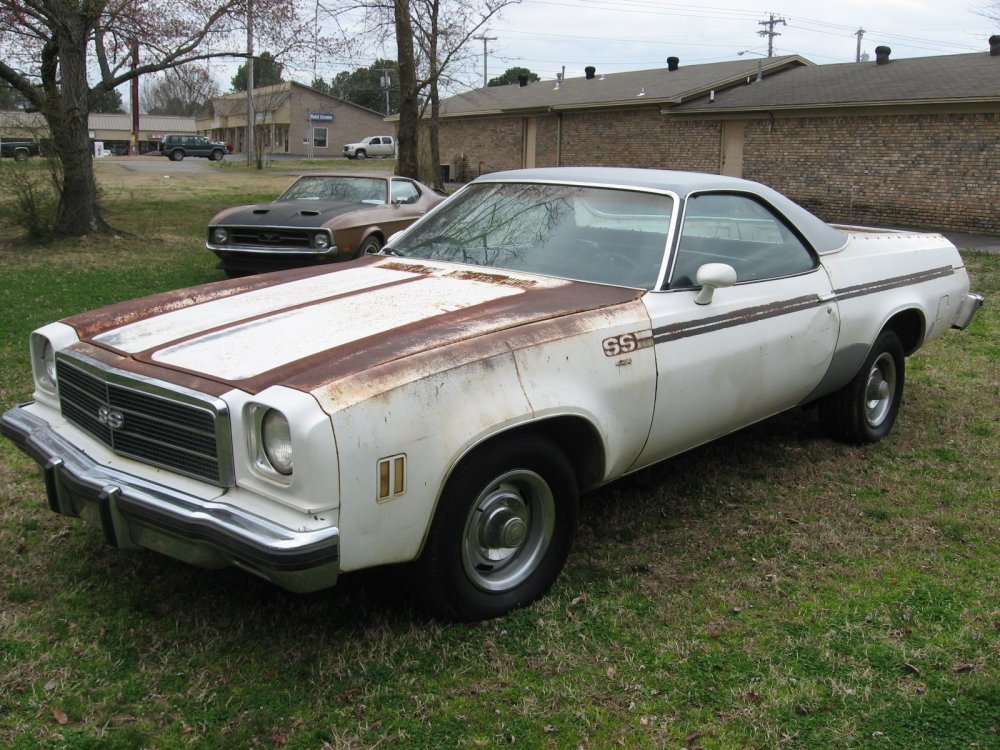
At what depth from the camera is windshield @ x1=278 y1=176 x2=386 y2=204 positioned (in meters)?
11.3

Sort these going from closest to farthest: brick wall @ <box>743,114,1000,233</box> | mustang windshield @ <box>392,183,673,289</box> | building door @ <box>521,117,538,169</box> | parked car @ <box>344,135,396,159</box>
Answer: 1. mustang windshield @ <box>392,183,673,289</box>
2. brick wall @ <box>743,114,1000,233</box>
3. building door @ <box>521,117,538,169</box>
4. parked car @ <box>344,135,396,159</box>

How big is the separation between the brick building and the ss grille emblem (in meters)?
19.7

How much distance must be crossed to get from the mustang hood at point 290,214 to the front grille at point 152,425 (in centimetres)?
693

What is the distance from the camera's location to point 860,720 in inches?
112

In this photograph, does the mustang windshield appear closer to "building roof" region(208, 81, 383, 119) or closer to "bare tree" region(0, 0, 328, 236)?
"bare tree" region(0, 0, 328, 236)

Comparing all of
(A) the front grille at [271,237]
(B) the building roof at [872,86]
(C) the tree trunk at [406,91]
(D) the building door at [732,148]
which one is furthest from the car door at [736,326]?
(D) the building door at [732,148]

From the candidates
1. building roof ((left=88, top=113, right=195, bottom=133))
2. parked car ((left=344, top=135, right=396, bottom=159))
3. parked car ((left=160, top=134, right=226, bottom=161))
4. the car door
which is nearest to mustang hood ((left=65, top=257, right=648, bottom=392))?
the car door

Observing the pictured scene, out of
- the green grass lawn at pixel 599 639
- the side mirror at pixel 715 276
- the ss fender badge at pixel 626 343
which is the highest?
the side mirror at pixel 715 276

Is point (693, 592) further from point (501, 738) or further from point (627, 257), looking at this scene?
point (627, 257)

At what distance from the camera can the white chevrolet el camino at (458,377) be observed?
109 inches

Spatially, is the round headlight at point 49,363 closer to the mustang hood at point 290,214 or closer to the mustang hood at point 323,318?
the mustang hood at point 323,318

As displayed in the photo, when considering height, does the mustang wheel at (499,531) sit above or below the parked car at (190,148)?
below

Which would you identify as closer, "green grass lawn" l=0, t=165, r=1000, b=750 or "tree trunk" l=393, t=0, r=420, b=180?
"green grass lawn" l=0, t=165, r=1000, b=750

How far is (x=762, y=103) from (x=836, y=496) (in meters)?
21.2
